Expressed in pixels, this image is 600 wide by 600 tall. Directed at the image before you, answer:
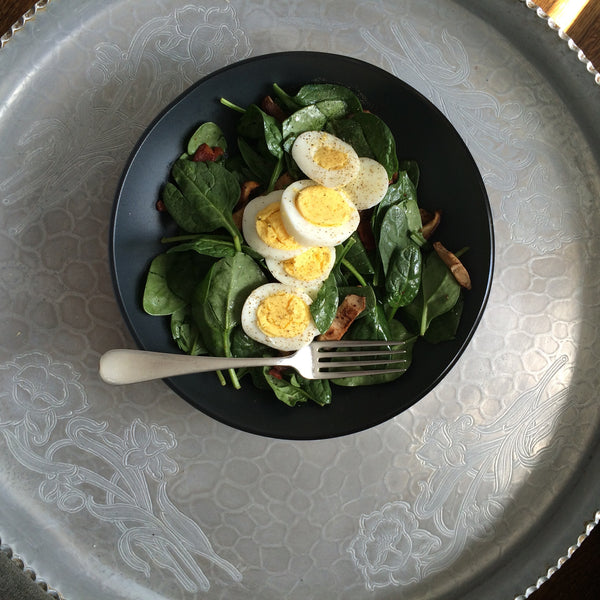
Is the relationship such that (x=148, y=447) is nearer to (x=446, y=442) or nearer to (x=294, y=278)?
(x=294, y=278)

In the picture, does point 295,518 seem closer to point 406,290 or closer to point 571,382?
point 406,290

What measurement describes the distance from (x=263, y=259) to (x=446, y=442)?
549 millimetres

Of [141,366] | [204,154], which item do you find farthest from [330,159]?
[141,366]

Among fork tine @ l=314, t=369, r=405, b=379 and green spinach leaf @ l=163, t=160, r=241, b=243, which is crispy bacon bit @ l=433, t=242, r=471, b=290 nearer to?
fork tine @ l=314, t=369, r=405, b=379

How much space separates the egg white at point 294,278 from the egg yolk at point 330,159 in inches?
6.1

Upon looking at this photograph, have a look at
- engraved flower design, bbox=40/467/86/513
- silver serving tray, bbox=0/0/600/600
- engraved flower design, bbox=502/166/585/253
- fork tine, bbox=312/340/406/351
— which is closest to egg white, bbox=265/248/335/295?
fork tine, bbox=312/340/406/351

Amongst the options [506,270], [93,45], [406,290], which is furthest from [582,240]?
[93,45]

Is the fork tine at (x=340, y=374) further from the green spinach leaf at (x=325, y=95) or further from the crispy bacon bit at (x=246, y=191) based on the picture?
the green spinach leaf at (x=325, y=95)

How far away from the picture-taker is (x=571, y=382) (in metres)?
1.27

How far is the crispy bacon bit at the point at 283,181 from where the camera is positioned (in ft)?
3.69

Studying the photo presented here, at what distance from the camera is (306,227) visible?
1051mm

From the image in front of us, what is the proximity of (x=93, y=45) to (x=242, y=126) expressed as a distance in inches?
14.9

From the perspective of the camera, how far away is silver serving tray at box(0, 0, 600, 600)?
117 centimetres

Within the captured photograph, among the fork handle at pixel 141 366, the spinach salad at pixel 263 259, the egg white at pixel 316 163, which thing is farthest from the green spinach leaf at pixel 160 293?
the egg white at pixel 316 163
